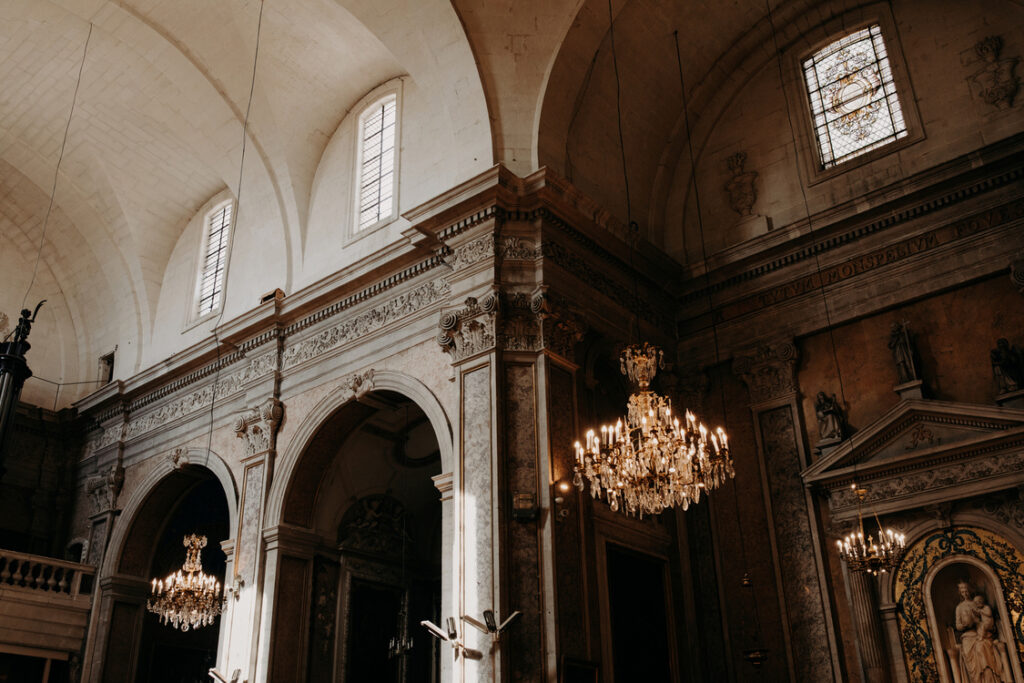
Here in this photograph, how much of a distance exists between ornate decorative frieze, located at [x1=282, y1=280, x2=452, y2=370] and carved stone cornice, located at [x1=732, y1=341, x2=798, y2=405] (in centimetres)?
399

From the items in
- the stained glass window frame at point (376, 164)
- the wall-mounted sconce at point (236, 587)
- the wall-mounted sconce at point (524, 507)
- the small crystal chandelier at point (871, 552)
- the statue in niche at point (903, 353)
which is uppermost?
the stained glass window frame at point (376, 164)

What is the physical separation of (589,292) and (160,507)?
908cm

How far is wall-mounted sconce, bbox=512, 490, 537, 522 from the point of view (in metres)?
9.20

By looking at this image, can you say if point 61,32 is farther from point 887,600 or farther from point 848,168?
point 887,600

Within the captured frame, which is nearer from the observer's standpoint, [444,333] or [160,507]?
[444,333]

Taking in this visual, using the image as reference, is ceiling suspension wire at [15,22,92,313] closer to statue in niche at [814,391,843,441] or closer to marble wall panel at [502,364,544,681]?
marble wall panel at [502,364,544,681]

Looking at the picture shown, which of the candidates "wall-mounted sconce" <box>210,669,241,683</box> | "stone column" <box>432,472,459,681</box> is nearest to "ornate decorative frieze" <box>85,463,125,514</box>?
"wall-mounted sconce" <box>210,669,241,683</box>

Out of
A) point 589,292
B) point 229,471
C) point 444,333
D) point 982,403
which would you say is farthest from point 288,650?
point 982,403

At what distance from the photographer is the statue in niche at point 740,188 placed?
40.8 feet

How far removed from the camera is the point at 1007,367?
9.47 m

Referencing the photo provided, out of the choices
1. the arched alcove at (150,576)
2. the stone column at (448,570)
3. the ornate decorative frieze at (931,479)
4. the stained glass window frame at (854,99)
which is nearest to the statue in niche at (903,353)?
the ornate decorative frieze at (931,479)

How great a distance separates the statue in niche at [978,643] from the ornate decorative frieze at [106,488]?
527 inches

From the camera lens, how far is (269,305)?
1325cm

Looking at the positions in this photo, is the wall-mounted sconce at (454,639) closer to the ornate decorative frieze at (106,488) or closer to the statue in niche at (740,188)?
the statue in niche at (740,188)
